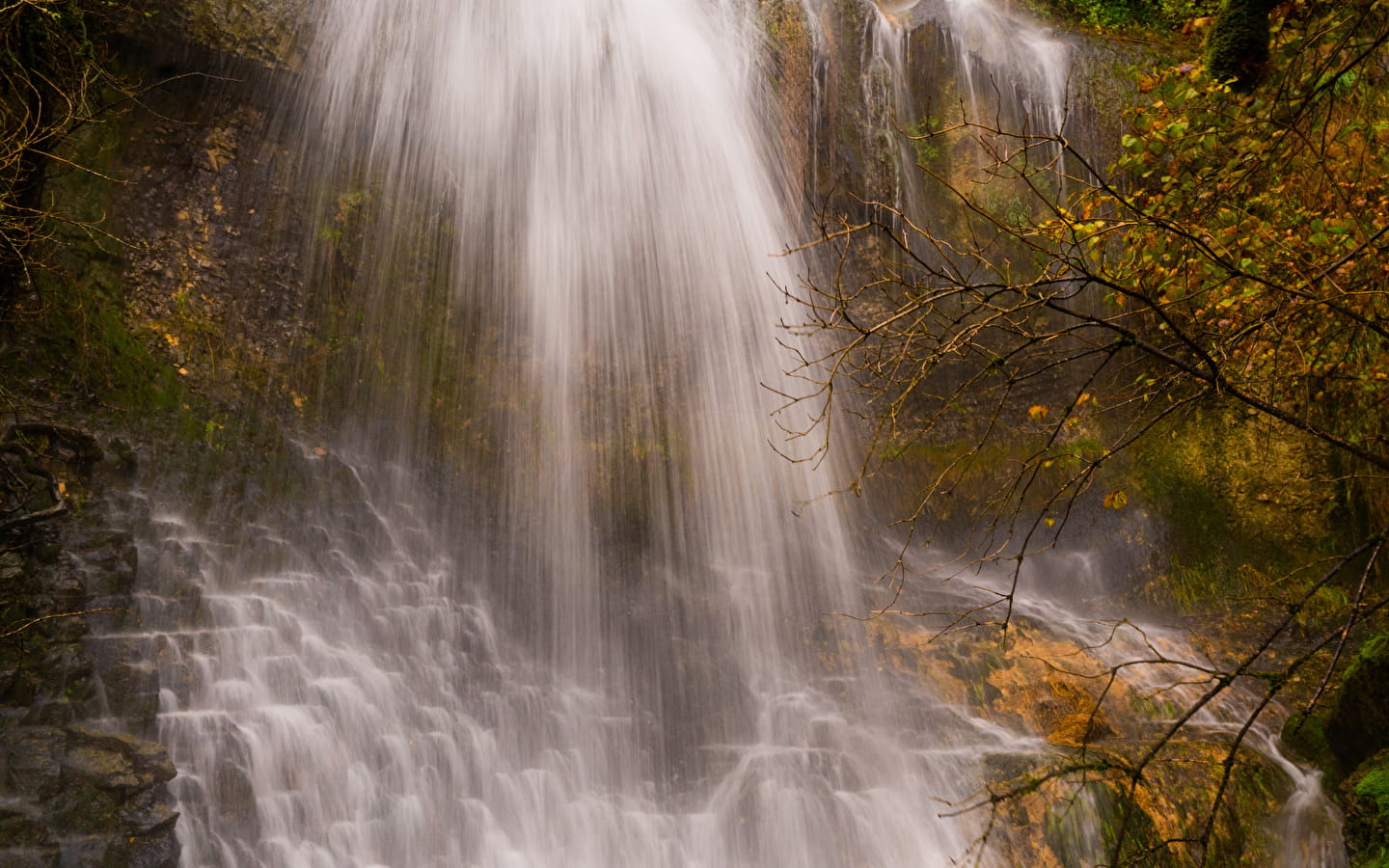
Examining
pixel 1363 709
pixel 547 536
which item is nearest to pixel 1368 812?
pixel 1363 709

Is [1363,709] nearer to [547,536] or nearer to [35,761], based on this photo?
[547,536]

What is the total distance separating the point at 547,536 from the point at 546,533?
35 mm

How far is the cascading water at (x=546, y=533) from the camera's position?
5.98 metres

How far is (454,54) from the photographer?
895cm

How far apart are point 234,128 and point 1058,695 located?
9.15m

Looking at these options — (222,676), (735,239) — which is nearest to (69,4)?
(222,676)

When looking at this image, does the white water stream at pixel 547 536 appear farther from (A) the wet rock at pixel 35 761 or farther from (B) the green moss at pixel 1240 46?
(B) the green moss at pixel 1240 46

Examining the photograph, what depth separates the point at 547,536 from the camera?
8.62 m

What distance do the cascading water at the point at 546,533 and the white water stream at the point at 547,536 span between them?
3cm

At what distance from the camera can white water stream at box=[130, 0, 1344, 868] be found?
5969 mm

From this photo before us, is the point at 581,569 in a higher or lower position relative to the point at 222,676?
higher

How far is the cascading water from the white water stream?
0.09 ft

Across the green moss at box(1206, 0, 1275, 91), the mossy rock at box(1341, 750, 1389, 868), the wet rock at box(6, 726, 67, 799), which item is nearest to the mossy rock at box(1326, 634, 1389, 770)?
the mossy rock at box(1341, 750, 1389, 868)

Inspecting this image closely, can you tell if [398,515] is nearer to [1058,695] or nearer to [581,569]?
[581,569]
